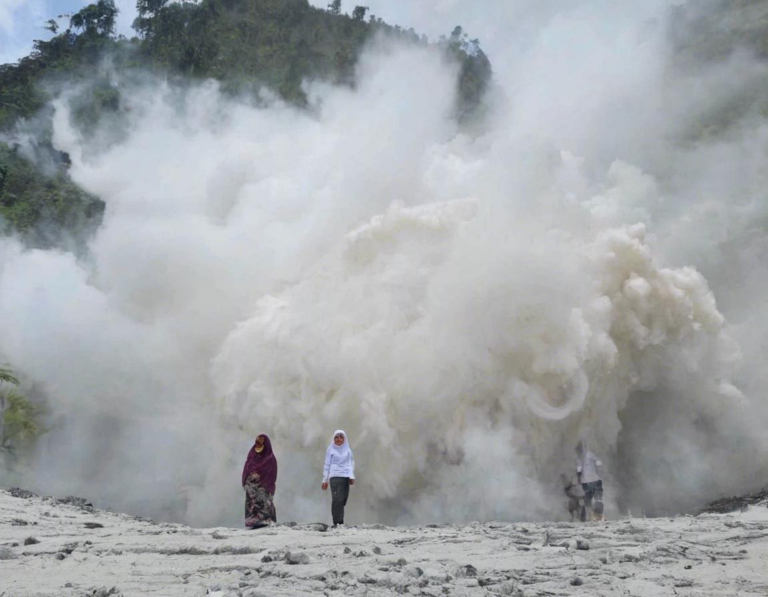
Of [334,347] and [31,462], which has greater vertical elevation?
[334,347]

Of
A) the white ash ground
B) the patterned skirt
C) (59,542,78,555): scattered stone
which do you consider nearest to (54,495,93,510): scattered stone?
the white ash ground

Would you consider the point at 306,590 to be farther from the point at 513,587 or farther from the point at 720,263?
the point at 720,263

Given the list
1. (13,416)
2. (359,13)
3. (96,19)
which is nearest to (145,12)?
(96,19)

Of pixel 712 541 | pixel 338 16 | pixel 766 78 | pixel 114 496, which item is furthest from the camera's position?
pixel 338 16

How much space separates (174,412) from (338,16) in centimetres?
→ 5417

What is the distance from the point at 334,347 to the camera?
49.3 feet

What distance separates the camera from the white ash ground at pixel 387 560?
5.67 m

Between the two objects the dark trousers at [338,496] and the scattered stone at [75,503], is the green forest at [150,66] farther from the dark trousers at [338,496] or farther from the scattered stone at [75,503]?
the dark trousers at [338,496]

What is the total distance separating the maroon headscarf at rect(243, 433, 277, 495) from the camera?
1066cm

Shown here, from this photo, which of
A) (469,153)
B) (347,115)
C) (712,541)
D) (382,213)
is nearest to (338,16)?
(347,115)

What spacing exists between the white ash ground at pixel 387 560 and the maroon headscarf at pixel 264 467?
49.8 inches

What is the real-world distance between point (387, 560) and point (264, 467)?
4.37m

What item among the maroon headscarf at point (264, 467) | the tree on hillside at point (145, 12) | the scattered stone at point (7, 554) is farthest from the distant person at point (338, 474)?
the tree on hillside at point (145, 12)

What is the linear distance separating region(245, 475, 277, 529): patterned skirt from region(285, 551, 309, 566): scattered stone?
13.3 ft
